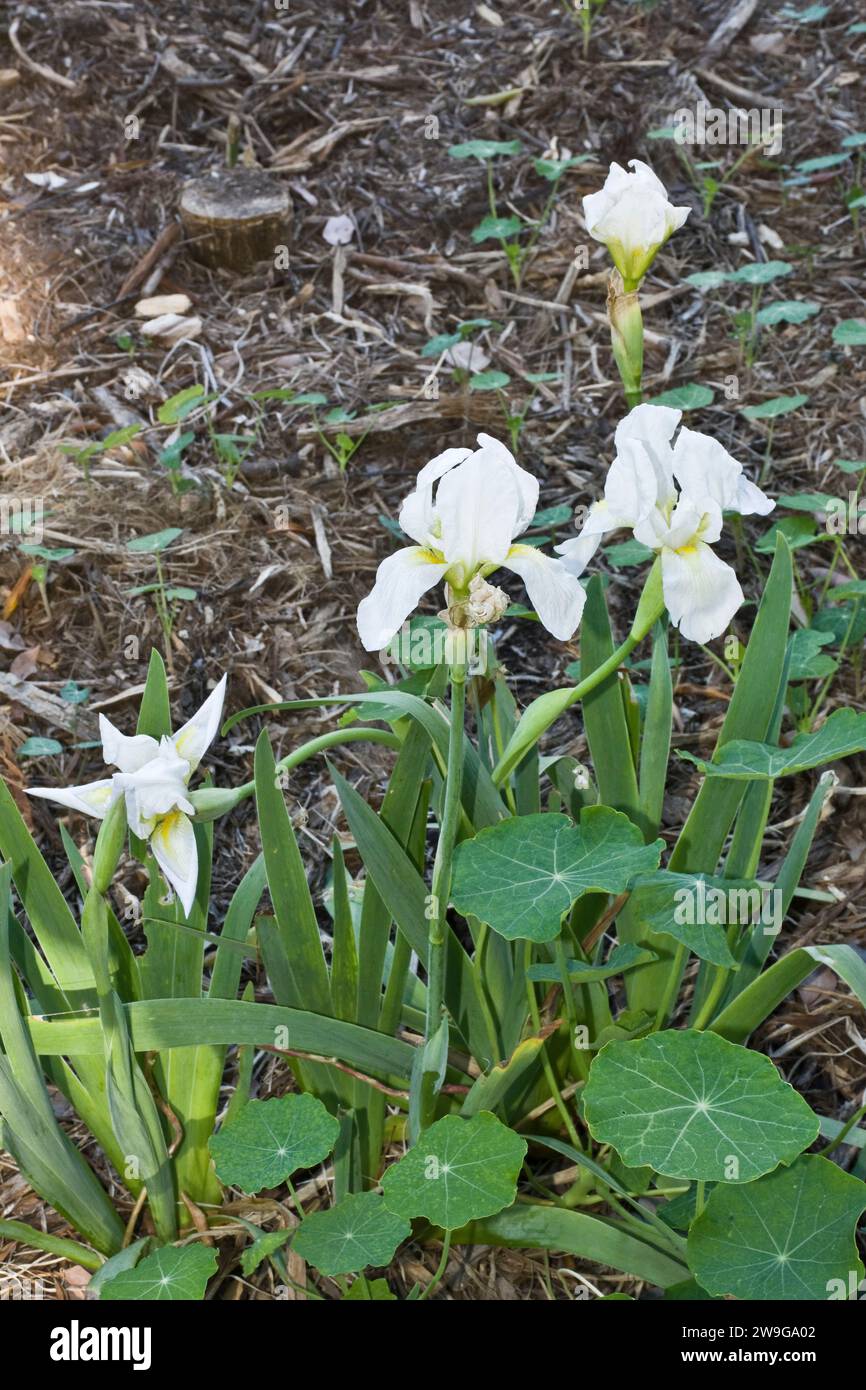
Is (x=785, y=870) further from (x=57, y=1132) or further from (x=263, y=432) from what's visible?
(x=263, y=432)

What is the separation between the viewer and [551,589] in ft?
3.67

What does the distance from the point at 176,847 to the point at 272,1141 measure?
1.23 feet

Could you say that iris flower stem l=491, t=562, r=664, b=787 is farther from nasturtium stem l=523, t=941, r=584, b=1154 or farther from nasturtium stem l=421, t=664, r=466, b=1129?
nasturtium stem l=523, t=941, r=584, b=1154

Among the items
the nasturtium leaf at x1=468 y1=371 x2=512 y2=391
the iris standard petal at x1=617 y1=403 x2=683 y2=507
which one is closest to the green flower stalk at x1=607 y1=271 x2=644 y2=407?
the iris standard petal at x1=617 y1=403 x2=683 y2=507

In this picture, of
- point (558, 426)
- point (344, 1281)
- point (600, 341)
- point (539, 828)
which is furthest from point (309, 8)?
point (344, 1281)

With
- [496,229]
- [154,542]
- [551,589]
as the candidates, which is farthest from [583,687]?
[496,229]

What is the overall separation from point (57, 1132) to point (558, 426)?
1.97 metres

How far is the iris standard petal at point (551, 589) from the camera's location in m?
1.12

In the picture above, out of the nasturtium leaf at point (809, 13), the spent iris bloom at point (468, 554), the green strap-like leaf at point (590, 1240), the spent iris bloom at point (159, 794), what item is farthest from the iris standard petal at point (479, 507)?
the nasturtium leaf at point (809, 13)

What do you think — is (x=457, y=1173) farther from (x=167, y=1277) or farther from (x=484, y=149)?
(x=484, y=149)

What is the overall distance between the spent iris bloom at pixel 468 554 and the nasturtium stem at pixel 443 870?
8cm

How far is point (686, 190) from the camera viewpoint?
10.8 feet

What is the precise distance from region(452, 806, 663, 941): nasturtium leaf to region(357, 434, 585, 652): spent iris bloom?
0.25 m

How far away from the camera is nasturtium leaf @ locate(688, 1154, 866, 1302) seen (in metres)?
1.18
